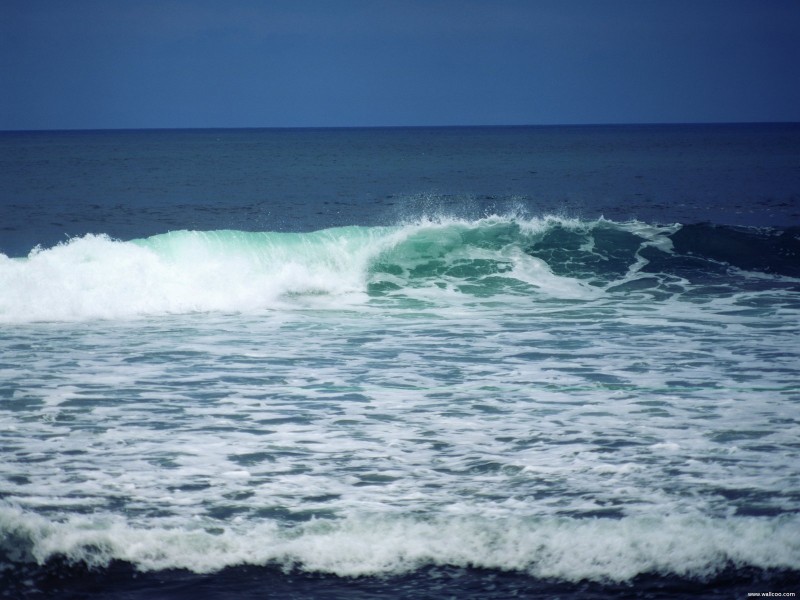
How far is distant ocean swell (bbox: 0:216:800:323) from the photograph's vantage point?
15227 millimetres

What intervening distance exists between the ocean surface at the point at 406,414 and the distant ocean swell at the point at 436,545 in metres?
0.02

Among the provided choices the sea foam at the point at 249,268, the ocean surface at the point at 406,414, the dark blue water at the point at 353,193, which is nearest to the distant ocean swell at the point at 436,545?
the ocean surface at the point at 406,414

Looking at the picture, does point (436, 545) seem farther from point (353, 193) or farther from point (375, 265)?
point (353, 193)

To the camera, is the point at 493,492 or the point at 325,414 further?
the point at 325,414

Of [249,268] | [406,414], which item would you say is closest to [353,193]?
[249,268]

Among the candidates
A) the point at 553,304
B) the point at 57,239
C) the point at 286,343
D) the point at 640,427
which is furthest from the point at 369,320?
the point at 57,239

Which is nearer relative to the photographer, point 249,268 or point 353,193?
point 249,268

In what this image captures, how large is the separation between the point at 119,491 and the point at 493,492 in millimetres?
2462

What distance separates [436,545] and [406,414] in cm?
307

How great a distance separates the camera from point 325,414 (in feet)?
27.3

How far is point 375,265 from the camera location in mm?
18578

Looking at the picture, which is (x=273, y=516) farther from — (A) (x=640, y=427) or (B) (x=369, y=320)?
(B) (x=369, y=320)

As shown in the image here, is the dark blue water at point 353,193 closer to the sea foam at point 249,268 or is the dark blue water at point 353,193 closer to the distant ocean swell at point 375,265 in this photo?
the sea foam at point 249,268

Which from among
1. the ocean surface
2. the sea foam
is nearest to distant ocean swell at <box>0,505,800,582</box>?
the ocean surface
